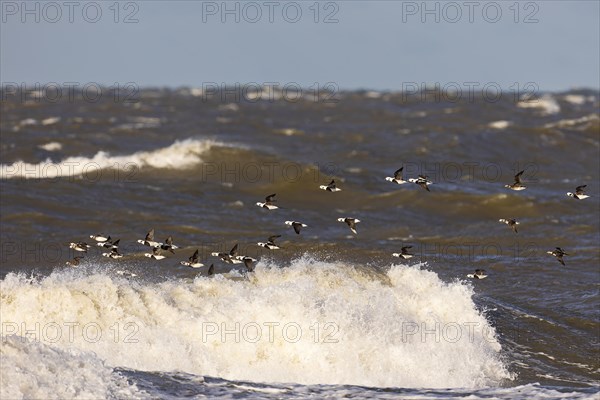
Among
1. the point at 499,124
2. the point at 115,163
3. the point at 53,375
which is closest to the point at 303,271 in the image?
the point at 53,375

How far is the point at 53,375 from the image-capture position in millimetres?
13984

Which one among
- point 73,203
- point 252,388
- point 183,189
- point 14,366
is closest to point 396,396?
point 252,388

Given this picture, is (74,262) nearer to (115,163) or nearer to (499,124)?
(115,163)

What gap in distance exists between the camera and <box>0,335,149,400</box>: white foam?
13.6 m

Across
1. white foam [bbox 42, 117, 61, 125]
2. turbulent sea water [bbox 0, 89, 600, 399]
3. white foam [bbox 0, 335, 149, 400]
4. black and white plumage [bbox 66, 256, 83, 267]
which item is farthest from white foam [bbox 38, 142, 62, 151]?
white foam [bbox 0, 335, 149, 400]

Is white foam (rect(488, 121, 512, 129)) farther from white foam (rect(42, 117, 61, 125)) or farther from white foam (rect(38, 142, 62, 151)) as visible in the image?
white foam (rect(42, 117, 61, 125))

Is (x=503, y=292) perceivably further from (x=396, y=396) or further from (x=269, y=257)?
(x=396, y=396)

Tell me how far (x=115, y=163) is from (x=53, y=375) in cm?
3303

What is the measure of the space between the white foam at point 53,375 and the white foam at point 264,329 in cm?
340

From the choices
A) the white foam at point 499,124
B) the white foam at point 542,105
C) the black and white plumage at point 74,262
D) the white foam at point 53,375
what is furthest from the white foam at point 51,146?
the white foam at point 53,375

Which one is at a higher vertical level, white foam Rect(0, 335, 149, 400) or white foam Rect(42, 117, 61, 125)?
white foam Rect(42, 117, 61, 125)

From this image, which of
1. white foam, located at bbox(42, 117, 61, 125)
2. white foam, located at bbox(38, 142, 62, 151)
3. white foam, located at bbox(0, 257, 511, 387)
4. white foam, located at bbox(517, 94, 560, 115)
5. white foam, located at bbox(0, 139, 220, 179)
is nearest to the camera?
white foam, located at bbox(0, 257, 511, 387)

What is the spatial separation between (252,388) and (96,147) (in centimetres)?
3769

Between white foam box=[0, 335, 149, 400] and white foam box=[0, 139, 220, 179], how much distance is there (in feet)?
86.4
